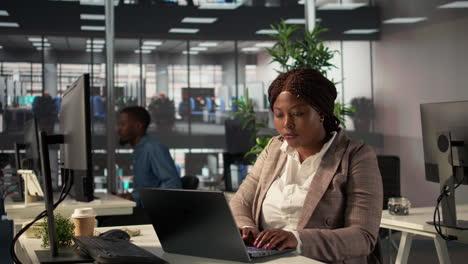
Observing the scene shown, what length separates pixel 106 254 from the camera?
6.55ft

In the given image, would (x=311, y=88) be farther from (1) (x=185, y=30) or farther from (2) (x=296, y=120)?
(1) (x=185, y=30)

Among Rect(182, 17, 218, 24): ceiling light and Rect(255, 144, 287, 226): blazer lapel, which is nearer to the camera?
Rect(255, 144, 287, 226): blazer lapel

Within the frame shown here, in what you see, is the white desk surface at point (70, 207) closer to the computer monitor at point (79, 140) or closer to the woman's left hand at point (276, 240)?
the computer monitor at point (79, 140)

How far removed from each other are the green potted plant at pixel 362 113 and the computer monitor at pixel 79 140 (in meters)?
6.19

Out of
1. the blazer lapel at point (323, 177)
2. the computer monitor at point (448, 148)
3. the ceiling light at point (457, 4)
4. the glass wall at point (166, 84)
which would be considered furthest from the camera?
the glass wall at point (166, 84)

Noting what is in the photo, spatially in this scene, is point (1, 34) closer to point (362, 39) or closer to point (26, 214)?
point (26, 214)

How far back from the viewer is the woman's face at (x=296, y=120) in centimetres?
263

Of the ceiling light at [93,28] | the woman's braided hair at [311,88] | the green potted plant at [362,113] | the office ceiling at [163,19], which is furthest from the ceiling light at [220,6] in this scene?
the woman's braided hair at [311,88]

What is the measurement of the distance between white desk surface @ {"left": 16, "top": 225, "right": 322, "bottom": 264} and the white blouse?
1.31ft

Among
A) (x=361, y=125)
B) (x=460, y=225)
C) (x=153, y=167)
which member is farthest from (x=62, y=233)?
(x=361, y=125)

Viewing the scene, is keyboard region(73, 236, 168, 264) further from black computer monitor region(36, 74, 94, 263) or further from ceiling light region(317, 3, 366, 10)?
ceiling light region(317, 3, 366, 10)

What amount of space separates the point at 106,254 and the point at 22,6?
614 centimetres

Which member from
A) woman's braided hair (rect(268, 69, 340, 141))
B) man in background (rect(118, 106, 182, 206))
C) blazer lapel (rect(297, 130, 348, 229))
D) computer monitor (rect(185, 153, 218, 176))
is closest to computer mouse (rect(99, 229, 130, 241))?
blazer lapel (rect(297, 130, 348, 229))

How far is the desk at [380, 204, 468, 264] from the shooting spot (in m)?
3.49
